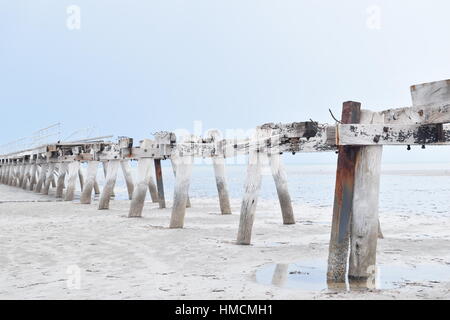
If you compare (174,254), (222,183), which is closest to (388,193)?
(222,183)

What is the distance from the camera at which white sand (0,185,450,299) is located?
213 inches

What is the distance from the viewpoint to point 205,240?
941 cm

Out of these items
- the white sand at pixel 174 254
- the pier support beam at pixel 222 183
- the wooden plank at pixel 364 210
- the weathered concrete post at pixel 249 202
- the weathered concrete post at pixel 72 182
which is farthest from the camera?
the weathered concrete post at pixel 72 182

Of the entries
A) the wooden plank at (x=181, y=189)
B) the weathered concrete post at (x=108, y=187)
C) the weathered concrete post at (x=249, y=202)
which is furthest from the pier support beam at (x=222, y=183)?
the weathered concrete post at (x=249, y=202)

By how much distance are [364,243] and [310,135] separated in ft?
8.00

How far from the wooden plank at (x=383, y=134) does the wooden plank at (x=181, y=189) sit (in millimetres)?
5834

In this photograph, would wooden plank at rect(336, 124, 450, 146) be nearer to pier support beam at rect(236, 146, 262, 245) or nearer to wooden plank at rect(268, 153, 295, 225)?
pier support beam at rect(236, 146, 262, 245)

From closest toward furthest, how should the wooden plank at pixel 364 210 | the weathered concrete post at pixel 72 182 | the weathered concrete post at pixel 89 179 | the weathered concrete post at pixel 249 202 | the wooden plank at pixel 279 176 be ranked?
the wooden plank at pixel 364 210 → the weathered concrete post at pixel 249 202 → the wooden plank at pixel 279 176 → the weathered concrete post at pixel 89 179 → the weathered concrete post at pixel 72 182

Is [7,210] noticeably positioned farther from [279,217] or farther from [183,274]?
→ [183,274]

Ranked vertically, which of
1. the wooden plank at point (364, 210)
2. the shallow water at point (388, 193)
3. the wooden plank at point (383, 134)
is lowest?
the shallow water at point (388, 193)

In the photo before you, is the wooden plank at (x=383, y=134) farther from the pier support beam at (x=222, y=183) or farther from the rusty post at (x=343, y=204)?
the pier support beam at (x=222, y=183)

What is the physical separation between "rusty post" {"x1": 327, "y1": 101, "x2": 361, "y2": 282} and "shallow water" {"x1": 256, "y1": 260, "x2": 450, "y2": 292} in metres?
0.22

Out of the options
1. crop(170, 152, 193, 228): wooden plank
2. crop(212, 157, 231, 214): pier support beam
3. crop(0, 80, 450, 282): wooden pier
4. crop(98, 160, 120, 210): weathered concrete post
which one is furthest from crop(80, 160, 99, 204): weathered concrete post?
crop(170, 152, 193, 228): wooden plank

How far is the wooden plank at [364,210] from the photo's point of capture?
19.3 ft
